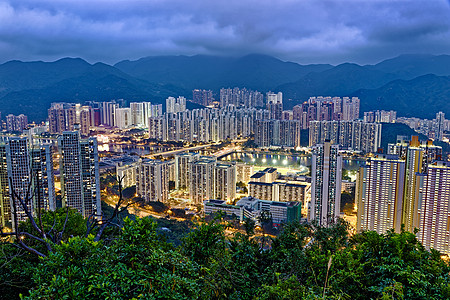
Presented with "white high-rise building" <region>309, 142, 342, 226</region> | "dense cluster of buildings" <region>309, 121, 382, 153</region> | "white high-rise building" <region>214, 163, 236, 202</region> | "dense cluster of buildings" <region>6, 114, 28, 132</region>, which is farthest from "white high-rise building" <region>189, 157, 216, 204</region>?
"dense cluster of buildings" <region>6, 114, 28, 132</region>

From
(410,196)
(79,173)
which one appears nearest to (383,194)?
(410,196)

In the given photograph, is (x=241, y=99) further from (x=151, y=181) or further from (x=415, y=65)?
(x=151, y=181)

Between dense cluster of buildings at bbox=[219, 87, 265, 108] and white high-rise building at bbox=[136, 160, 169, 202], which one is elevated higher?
dense cluster of buildings at bbox=[219, 87, 265, 108]

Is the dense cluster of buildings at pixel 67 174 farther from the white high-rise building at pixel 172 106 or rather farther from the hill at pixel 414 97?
the white high-rise building at pixel 172 106

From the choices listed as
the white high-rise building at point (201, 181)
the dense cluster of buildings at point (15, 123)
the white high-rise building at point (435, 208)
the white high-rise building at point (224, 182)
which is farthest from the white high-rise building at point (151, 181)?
the dense cluster of buildings at point (15, 123)

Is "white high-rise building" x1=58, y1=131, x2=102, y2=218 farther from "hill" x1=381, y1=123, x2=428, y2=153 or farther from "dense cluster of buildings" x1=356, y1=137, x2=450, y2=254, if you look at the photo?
"hill" x1=381, y1=123, x2=428, y2=153

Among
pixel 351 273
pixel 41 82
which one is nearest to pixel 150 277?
pixel 351 273
